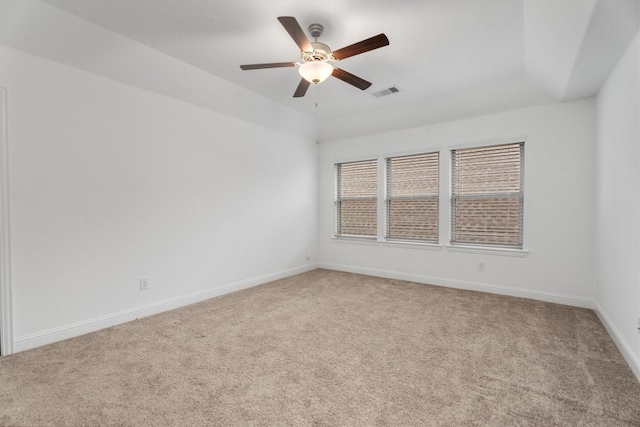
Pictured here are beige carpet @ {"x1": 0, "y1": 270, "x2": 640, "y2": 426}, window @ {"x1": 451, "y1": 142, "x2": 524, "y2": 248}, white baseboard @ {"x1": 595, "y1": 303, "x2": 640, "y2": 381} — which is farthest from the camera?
window @ {"x1": 451, "y1": 142, "x2": 524, "y2": 248}

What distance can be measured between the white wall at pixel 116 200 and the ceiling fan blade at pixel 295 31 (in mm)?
1975

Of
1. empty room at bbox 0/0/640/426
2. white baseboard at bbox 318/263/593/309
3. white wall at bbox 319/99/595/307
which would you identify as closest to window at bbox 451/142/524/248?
empty room at bbox 0/0/640/426

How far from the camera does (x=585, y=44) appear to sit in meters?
2.29

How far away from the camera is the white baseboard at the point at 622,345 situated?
206 centimetres

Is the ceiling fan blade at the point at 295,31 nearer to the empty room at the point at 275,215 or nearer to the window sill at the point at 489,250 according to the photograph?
the empty room at the point at 275,215

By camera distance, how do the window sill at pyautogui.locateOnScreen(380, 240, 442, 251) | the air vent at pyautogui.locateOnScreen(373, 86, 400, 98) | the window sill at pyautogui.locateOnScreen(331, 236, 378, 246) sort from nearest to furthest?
the air vent at pyautogui.locateOnScreen(373, 86, 400, 98), the window sill at pyautogui.locateOnScreen(380, 240, 442, 251), the window sill at pyautogui.locateOnScreen(331, 236, 378, 246)

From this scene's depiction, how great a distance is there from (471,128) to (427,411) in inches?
146

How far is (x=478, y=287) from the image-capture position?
416 centimetres

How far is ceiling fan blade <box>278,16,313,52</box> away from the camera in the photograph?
75.3 inches

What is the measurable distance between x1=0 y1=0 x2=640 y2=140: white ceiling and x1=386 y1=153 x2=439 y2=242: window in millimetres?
1261

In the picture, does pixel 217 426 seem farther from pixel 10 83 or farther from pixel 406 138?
pixel 406 138

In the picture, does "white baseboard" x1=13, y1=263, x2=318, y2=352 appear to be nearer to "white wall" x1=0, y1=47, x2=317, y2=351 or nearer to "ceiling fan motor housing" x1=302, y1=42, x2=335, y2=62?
"white wall" x1=0, y1=47, x2=317, y2=351

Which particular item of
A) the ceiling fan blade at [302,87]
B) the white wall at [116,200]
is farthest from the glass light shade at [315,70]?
the white wall at [116,200]

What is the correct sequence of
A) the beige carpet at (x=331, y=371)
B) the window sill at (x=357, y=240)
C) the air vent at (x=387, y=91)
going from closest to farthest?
the beige carpet at (x=331, y=371)
the air vent at (x=387, y=91)
the window sill at (x=357, y=240)
